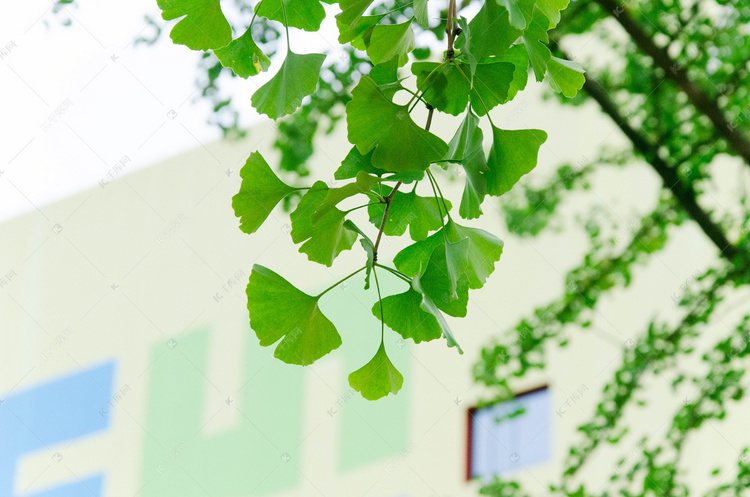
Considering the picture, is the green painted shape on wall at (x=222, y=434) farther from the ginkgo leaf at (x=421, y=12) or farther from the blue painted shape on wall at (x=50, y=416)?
the ginkgo leaf at (x=421, y=12)

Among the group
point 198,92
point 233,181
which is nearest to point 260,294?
point 198,92

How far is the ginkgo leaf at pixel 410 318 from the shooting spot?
1.38 feet

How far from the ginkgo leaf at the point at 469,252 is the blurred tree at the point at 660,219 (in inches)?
53.1

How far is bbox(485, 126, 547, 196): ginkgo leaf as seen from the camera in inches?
17.3

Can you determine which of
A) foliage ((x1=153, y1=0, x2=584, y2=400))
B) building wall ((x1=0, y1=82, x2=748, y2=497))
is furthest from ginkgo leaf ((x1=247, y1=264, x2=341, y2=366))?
building wall ((x1=0, y1=82, x2=748, y2=497))

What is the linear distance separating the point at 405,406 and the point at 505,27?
3.12 m

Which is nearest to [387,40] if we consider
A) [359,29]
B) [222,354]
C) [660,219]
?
[359,29]

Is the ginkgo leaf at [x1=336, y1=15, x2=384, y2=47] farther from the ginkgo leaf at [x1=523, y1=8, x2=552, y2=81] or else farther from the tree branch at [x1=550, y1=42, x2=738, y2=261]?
the tree branch at [x1=550, y1=42, x2=738, y2=261]

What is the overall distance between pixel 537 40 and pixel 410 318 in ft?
0.48

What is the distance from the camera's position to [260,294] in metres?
0.42

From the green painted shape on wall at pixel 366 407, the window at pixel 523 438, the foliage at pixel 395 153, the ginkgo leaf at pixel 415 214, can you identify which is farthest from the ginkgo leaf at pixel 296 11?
the green painted shape on wall at pixel 366 407

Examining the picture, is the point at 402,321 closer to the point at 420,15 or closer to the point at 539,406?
the point at 420,15

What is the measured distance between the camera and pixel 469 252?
1.38 feet

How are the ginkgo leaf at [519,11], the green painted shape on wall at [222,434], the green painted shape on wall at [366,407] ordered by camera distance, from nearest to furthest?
the ginkgo leaf at [519,11]
the green painted shape on wall at [366,407]
the green painted shape on wall at [222,434]
